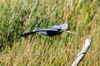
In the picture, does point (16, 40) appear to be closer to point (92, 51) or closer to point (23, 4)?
point (23, 4)

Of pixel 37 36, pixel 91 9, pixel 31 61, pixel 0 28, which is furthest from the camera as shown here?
pixel 91 9

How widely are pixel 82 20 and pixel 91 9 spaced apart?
28 cm

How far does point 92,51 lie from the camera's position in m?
2.68

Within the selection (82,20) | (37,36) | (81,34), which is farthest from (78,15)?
(37,36)

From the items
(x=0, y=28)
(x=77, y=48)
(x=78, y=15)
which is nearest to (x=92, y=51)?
(x=77, y=48)

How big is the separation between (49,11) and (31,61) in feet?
2.62

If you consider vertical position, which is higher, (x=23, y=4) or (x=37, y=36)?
(x=23, y=4)

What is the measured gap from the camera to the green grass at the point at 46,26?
2.70m

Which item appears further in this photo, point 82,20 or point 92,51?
point 82,20

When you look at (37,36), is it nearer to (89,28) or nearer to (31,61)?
(31,61)

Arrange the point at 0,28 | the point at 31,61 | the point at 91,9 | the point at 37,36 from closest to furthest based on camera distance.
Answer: the point at 31,61
the point at 37,36
the point at 0,28
the point at 91,9

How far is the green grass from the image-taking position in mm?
2697

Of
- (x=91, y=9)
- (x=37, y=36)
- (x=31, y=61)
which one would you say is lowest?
(x=31, y=61)

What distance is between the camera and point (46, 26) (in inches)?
125
